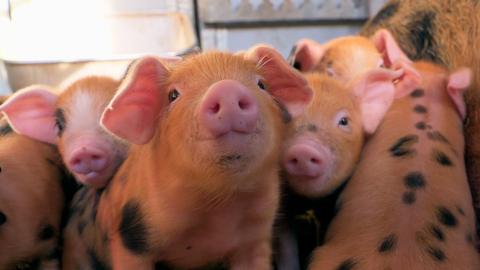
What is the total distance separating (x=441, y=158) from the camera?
1354 millimetres

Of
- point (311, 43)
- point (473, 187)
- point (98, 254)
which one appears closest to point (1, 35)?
point (311, 43)

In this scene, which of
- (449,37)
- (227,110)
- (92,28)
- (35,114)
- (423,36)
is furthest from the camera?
(92,28)

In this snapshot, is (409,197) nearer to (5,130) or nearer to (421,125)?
(421,125)

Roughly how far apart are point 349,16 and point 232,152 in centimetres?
270

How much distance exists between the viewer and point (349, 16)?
3432mm

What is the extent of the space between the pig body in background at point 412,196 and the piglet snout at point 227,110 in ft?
1.27

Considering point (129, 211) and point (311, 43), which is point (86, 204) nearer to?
point (129, 211)

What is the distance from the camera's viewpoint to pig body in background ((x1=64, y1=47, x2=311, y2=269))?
922 millimetres

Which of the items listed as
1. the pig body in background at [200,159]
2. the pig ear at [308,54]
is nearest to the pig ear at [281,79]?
the pig body in background at [200,159]

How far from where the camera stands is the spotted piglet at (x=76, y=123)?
1.33 meters

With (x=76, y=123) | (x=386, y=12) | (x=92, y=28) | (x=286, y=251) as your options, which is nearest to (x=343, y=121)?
(x=286, y=251)

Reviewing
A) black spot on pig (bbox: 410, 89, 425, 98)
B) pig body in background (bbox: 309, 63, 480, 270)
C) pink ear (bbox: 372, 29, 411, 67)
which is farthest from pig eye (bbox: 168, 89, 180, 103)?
pink ear (bbox: 372, 29, 411, 67)

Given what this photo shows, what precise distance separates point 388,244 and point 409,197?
6.2 inches

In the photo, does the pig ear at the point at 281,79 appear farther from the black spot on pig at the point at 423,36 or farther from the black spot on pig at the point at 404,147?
the black spot on pig at the point at 423,36
